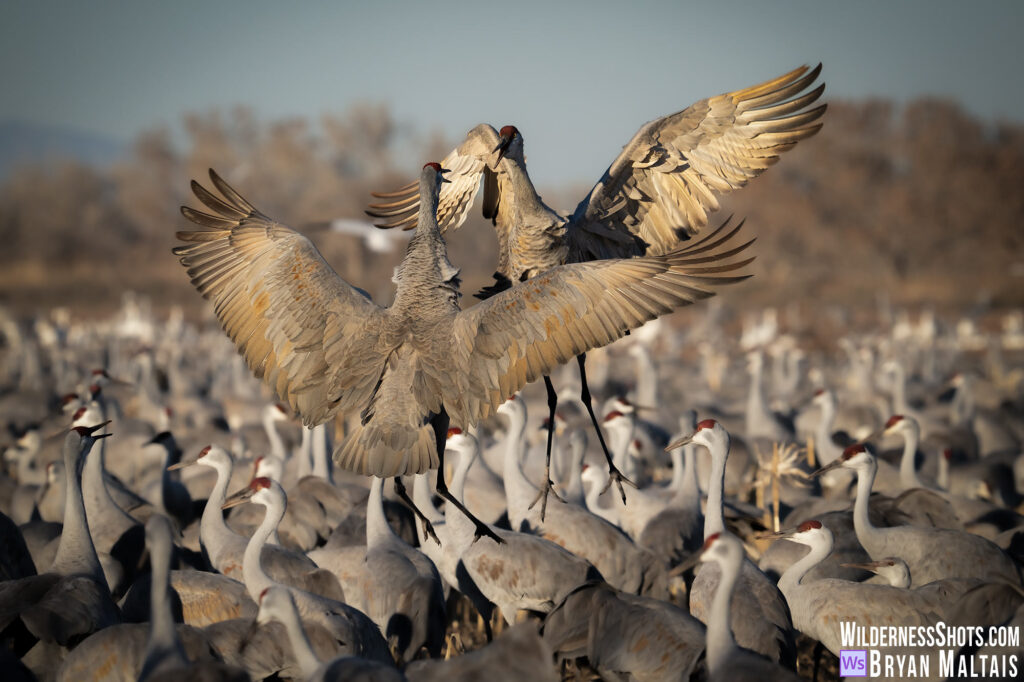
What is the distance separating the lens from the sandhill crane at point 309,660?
11.3 feet

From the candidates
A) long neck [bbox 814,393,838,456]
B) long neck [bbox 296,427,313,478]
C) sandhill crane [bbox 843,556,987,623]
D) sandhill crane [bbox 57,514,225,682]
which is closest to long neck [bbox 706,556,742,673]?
sandhill crane [bbox 843,556,987,623]

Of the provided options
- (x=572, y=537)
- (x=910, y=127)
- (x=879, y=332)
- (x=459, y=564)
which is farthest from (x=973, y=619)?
(x=910, y=127)

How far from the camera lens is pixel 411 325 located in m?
4.33

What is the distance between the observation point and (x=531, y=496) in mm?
6082

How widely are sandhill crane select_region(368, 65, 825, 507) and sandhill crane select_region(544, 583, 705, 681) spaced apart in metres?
0.95

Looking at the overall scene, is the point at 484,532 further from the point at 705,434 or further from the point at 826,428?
the point at 826,428

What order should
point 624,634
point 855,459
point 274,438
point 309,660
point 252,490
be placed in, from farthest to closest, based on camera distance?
A: point 274,438 < point 855,459 < point 252,490 < point 624,634 < point 309,660

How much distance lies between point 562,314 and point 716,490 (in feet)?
6.61

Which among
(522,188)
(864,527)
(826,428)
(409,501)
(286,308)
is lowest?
(826,428)

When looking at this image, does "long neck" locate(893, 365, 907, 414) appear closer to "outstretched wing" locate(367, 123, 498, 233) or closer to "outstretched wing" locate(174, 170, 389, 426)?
"outstretched wing" locate(367, 123, 498, 233)

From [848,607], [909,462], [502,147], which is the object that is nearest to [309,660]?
[848,607]

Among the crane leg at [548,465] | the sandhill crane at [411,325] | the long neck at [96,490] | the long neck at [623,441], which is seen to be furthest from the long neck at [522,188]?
the long neck at [96,490]

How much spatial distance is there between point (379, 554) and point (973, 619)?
274 cm

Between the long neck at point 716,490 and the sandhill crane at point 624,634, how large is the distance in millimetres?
1050
